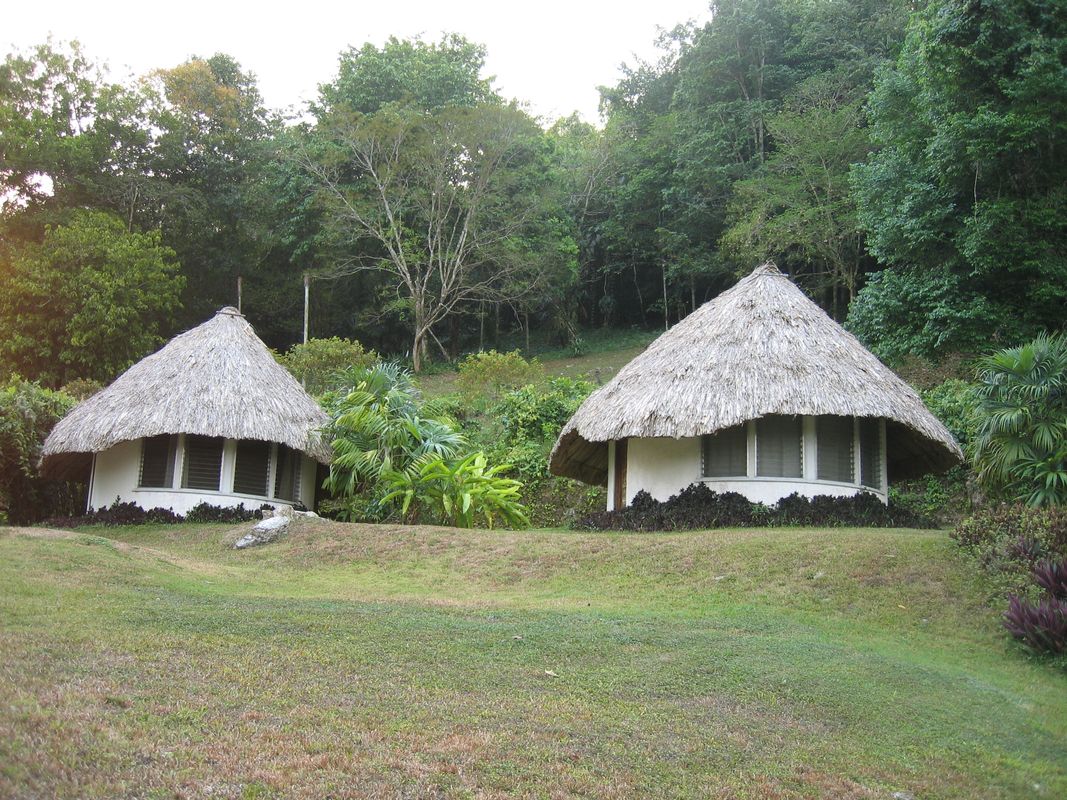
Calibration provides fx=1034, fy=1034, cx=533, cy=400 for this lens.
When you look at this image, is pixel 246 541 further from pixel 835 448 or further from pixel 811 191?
pixel 811 191

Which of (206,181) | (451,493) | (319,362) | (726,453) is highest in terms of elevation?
(206,181)

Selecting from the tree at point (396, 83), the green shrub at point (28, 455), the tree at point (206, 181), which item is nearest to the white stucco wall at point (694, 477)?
the green shrub at point (28, 455)

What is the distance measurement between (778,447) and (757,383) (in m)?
1.16

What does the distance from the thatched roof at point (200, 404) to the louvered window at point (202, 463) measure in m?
0.88

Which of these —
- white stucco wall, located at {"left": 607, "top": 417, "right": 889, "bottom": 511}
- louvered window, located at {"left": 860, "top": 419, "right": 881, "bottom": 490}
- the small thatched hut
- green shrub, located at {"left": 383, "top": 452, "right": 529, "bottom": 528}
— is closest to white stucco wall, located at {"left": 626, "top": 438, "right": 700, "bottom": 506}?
white stucco wall, located at {"left": 607, "top": 417, "right": 889, "bottom": 511}

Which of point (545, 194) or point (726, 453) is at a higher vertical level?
point (545, 194)

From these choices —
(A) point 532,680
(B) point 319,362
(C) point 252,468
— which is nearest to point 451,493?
(C) point 252,468

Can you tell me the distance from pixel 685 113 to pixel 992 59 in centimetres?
1857

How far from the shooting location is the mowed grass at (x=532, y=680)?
5719 mm

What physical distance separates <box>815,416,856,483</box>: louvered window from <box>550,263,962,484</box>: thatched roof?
0.81 metres

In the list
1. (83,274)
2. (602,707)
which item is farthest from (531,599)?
(83,274)

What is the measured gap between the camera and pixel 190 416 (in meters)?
17.4

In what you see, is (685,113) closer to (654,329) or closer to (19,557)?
(654,329)

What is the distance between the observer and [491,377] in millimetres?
26547
